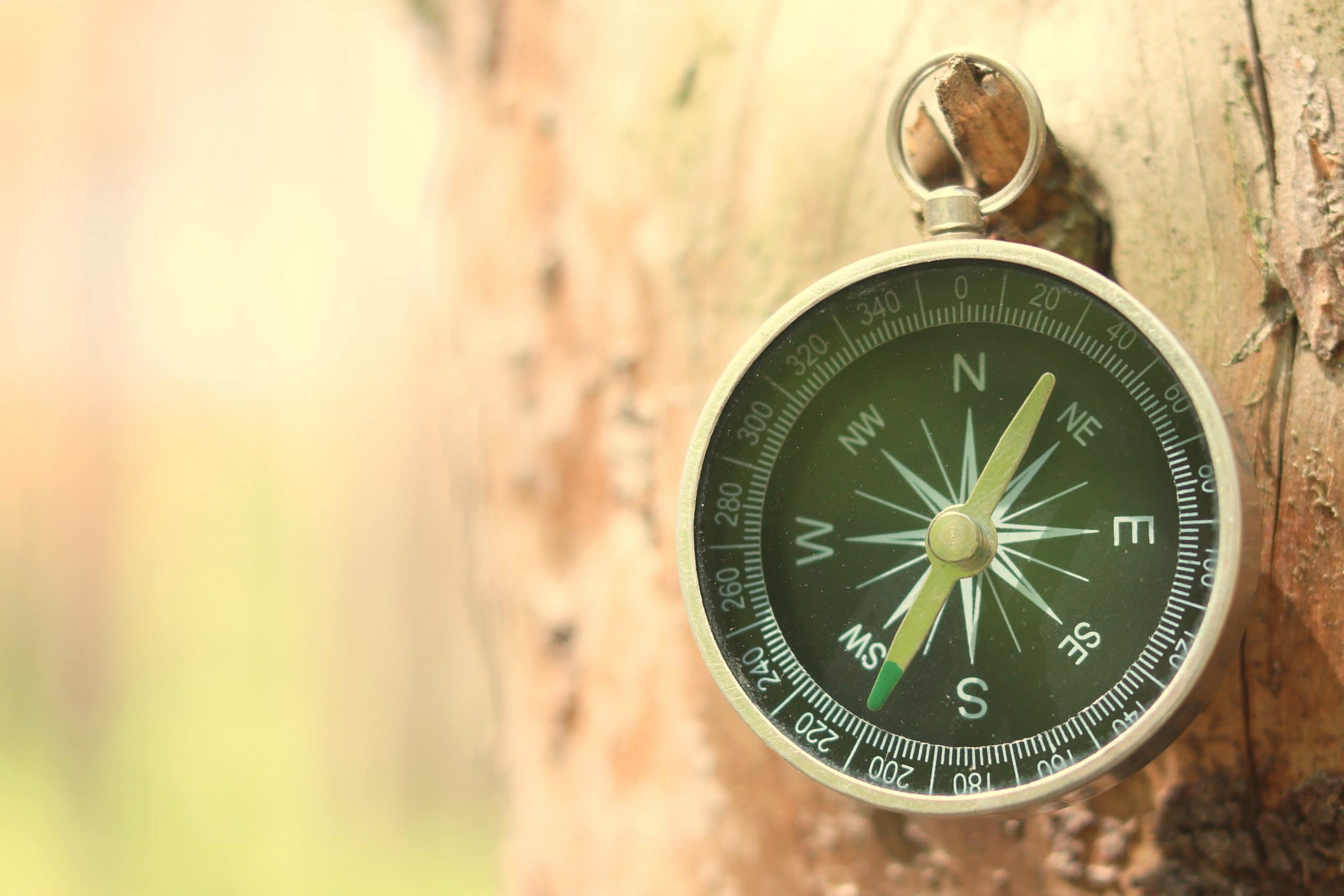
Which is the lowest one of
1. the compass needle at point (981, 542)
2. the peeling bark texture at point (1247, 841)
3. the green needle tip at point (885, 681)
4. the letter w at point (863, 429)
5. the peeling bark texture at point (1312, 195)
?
the peeling bark texture at point (1247, 841)

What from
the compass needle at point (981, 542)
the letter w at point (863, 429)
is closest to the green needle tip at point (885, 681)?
the compass needle at point (981, 542)

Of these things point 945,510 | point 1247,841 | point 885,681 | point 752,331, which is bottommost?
point 1247,841

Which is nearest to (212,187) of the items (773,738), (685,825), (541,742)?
(541,742)

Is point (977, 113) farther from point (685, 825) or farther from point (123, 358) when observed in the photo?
point (123, 358)

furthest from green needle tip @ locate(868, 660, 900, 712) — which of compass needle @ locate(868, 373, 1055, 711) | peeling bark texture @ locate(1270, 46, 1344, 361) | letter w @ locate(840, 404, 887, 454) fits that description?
peeling bark texture @ locate(1270, 46, 1344, 361)

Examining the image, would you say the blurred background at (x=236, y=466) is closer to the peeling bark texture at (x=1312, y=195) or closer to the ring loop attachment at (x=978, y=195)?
the ring loop attachment at (x=978, y=195)

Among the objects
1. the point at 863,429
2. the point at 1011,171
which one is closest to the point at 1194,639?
the point at 863,429

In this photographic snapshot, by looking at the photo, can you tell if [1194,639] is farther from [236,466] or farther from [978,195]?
[236,466]
